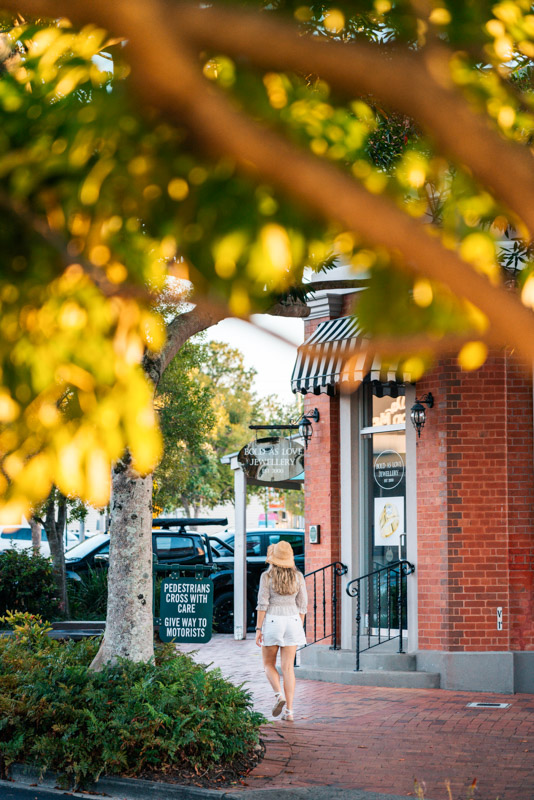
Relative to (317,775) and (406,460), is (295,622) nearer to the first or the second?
(317,775)

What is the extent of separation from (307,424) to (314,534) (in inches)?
57.1

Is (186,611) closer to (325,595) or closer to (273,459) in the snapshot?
(325,595)

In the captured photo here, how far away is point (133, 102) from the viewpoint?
2.11 m

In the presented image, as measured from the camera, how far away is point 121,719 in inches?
275

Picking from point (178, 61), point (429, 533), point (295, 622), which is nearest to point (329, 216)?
point (178, 61)

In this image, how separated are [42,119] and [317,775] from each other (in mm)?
5763

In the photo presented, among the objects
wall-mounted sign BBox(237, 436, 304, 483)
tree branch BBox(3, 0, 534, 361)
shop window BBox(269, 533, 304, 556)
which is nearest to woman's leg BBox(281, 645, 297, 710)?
wall-mounted sign BBox(237, 436, 304, 483)

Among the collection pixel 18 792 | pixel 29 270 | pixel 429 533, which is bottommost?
pixel 18 792

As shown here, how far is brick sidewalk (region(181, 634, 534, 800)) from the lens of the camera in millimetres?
6828

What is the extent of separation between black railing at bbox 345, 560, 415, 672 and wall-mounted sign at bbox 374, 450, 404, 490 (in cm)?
101

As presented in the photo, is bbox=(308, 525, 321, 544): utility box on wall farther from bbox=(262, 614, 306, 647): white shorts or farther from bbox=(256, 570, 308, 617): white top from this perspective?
bbox=(262, 614, 306, 647): white shorts

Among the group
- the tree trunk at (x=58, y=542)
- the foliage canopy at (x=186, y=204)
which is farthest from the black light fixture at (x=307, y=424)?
the foliage canopy at (x=186, y=204)

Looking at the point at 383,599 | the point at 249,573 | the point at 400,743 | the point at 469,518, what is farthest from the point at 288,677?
the point at 249,573

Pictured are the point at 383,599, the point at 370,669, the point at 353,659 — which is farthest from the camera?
the point at 383,599
